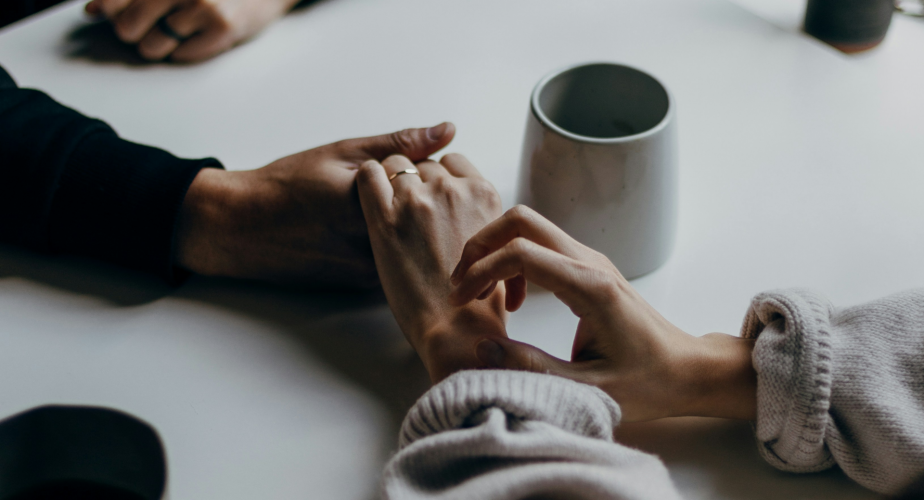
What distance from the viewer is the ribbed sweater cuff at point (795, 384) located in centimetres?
40

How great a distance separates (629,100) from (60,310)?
50 cm

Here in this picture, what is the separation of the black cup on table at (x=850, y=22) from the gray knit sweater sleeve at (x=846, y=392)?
0.59 meters

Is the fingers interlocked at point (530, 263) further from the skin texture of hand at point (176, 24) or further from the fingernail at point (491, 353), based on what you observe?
the skin texture of hand at point (176, 24)

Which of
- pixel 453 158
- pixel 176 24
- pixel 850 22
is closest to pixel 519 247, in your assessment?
pixel 453 158

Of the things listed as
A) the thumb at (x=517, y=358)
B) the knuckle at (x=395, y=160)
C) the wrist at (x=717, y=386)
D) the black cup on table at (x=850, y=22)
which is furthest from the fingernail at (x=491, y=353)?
the black cup on table at (x=850, y=22)

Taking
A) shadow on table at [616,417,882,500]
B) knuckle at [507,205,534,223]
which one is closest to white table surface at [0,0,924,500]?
shadow on table at [616,417,882,500]

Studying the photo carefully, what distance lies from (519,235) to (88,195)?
0.39 meters

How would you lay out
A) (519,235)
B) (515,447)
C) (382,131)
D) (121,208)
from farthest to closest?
1. (382,131)
2. (121,208)
3. (519,235)
4. (515,447)

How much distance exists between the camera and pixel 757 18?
0.86 meters

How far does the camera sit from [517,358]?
416 mm

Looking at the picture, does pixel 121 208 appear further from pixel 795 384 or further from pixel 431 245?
pixel 795 384

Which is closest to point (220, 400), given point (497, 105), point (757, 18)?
point (497, 105)

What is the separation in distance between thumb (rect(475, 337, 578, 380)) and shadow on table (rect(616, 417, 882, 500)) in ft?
0.23

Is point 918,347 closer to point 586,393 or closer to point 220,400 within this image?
point 586,393
